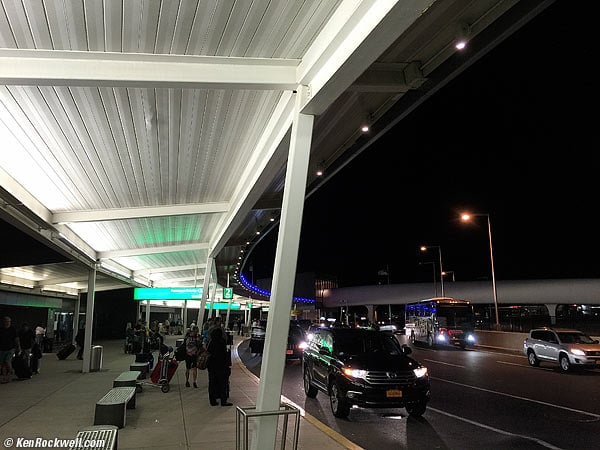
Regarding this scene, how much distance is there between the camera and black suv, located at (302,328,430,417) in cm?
961

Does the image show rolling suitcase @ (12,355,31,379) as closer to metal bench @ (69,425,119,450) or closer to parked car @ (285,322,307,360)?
parked car @ (285,322,307,360)

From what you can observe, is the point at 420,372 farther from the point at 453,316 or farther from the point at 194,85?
the point at 453,316

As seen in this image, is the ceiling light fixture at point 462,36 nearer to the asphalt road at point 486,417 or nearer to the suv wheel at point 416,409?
the asphalt road at point 486,417

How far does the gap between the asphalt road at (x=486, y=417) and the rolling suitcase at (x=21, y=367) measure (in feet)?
26.9

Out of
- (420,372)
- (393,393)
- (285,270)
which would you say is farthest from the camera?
(420,372)

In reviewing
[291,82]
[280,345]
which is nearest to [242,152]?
[291,82]

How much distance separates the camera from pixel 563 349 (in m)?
18.6

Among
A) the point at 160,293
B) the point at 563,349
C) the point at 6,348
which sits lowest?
the point at 563,349

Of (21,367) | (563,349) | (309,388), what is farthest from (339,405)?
(563,349)

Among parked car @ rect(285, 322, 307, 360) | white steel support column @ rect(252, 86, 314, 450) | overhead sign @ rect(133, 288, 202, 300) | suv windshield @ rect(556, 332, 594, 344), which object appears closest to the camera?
white steel support column @ rect(252, 86, 314, 450)

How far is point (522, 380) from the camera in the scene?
15.9 meters

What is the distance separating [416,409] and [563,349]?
11.5 metres

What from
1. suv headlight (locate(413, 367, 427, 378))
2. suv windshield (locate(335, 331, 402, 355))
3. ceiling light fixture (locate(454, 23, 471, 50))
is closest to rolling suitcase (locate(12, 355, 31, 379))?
suv windshield (locate(335, 331, 402, 355))

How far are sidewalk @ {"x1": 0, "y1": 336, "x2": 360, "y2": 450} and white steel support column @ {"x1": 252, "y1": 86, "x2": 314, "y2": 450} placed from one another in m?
1.44
